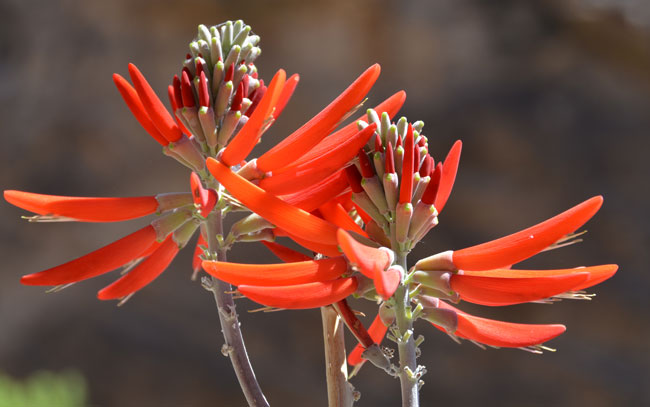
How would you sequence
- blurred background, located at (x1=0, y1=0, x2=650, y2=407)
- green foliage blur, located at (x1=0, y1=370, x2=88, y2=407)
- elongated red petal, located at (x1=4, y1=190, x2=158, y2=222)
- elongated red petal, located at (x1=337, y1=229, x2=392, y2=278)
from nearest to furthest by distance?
elongated red petal, located at (x1=337, y1=229, x2=392, y2=278) < elongated red petal, located at (x1=4, y1=190, x2=158, y2=222) < green foliage blur, located at (x1=0, y1=370, x2=88, y2=407) < blurred background, located at (x1=0, y1=0, x2=650, y2=407)

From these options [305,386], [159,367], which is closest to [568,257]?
[305,386]

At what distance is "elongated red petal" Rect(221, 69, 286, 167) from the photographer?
0.39m

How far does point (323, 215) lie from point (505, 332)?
0.13 metres

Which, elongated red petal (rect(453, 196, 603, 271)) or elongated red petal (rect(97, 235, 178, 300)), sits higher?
elongated red petal (rect(97, 235, 178, 300))

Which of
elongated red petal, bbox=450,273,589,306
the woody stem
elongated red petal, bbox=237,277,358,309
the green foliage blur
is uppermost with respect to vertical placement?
elongated red petal, bbox=237,277,358,309

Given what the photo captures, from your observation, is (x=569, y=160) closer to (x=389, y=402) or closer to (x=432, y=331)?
(x=432, y=331)

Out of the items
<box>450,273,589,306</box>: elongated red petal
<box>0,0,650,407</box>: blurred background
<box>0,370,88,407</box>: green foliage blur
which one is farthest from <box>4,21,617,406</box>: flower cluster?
<box>0,0,650,407</box>: blurred background

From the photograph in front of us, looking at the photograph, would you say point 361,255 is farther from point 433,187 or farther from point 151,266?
point 151,266

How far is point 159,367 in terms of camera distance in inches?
93.4

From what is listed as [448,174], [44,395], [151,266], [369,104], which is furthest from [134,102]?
[369,104]

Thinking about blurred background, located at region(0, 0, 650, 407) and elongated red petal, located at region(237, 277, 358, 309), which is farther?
blurred background, located at region(0, 0, 650, 407)

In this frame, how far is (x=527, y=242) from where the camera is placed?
0.34 metres

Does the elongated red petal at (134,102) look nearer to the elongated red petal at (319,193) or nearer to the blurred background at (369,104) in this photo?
the elongated red petal at (319,193)

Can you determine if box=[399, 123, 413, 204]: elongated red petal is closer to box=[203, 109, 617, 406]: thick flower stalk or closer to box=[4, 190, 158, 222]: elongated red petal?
box=[203, 109, 617, 406]: thick flower stalk
